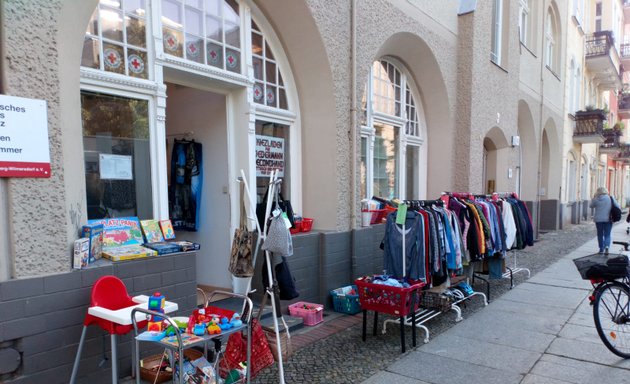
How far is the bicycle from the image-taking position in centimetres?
406

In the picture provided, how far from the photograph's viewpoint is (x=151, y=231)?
12.9ft

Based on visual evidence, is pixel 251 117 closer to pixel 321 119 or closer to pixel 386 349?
pixel 321 119

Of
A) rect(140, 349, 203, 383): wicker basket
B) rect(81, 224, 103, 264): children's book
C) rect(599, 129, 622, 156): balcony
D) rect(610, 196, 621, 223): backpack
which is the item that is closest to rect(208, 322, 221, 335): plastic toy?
rect(140, 349, 203, 383): wicker basket

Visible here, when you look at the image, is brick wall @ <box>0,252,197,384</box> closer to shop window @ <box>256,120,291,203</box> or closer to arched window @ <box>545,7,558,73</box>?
shop window @ <box>256,120,291,203</box>

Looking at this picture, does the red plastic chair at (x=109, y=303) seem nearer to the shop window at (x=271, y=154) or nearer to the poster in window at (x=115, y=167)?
the poster in window at (x=115, y=167)

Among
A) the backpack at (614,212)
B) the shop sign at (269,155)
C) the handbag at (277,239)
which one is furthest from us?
the backpack at (614,212)

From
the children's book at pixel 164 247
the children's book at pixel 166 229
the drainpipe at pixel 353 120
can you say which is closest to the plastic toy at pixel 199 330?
the children's book at pixel 164 247

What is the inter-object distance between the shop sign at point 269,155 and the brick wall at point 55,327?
6.98ft

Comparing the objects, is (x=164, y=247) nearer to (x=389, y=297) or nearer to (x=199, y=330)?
(x=199, y=330)

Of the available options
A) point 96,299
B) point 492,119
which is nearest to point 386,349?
point 96,299

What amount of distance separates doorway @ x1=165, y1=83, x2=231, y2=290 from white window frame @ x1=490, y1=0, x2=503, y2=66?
8168mm

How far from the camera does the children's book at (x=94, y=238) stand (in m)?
3.20

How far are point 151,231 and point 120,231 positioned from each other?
30 cm

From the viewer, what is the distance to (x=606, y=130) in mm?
20000
